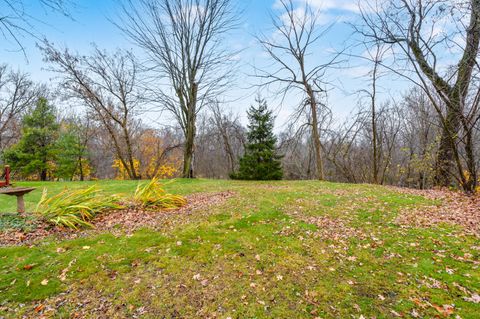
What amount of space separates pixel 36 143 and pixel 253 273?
18.3 m

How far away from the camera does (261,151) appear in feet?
35.9

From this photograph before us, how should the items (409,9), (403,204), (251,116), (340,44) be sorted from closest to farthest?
(403,204), (409,9), (340,44), (251,116)

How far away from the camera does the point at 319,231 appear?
3529 mm

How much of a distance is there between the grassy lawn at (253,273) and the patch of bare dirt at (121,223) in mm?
257

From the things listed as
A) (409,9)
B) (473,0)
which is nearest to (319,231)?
(473,0)

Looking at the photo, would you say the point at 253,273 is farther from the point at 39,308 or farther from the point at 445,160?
the point at 445,160

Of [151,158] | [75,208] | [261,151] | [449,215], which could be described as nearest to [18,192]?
[75,208]

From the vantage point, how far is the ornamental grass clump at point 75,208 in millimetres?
3764

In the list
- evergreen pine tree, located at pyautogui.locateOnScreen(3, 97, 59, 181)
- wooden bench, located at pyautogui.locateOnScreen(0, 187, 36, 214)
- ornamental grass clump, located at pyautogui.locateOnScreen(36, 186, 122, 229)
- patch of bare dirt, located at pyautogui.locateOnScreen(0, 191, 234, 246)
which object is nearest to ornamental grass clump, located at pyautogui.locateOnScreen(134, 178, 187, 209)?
patch of bare dirt, located at pyautogui.locateOnScreen(0, 191, 234, 246)

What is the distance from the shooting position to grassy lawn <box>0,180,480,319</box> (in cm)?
197

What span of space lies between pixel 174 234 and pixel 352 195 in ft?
15.3

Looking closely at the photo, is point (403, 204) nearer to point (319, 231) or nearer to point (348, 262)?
point (319, 231)

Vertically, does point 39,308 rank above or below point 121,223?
below

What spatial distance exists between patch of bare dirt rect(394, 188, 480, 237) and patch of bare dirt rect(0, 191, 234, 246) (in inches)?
153
